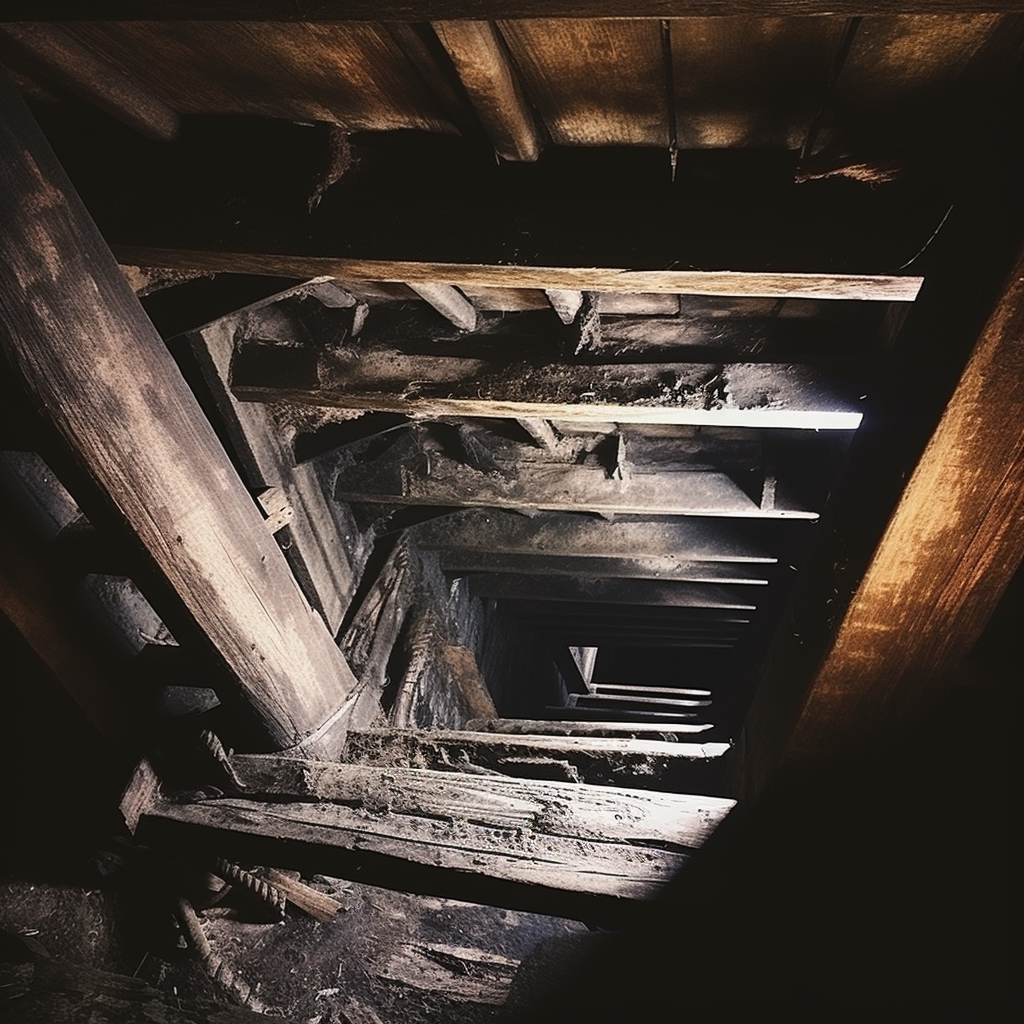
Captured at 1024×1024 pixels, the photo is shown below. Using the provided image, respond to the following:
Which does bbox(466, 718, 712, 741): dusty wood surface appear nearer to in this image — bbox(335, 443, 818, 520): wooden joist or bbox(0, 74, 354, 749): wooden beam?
bbox(335, 443, 818, 520): wooden joist

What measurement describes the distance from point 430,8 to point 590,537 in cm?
293

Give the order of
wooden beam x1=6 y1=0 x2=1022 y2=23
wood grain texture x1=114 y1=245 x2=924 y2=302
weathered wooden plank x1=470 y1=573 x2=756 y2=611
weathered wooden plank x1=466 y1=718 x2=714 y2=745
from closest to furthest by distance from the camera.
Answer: wooden beam x1=6 y1=0 x2=1022 y2=23 → wood grain texture x1=114 y1=245 x2=924 y2=302 → weathered wooden plank x1=466 y1=718 x2=714 y2=745 → weathered wooden plank x1=470 y1=573 x2=756 y2=611

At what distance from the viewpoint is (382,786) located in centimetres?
180

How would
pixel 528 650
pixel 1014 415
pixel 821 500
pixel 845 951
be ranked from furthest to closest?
pixel 528 650, pixel 821 500, pixel 845 951, pixel 1014 415

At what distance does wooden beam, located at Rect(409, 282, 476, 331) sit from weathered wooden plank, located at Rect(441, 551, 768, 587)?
2025mm

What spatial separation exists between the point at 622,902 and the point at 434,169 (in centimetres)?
143

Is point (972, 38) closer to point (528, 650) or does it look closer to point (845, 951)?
point (845, 951)

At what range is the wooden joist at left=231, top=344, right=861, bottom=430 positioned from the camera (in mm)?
1969

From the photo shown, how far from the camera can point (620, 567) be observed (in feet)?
13.3

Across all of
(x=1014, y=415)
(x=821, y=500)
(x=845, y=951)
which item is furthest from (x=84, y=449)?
(x=821, y=500)

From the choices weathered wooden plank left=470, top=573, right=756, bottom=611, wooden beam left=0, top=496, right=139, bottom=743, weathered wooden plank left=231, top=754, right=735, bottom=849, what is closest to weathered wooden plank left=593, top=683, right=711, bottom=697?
weathered wooden plank left=470, top=573, right=756, bottom=611

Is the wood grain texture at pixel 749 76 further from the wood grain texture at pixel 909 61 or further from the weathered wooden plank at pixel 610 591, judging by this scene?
the weathered wooden plank at pixel 610 591

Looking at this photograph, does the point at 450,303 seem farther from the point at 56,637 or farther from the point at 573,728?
the point at 573,728

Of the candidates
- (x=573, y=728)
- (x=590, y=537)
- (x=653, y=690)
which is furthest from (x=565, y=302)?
(x=653, y=690)
